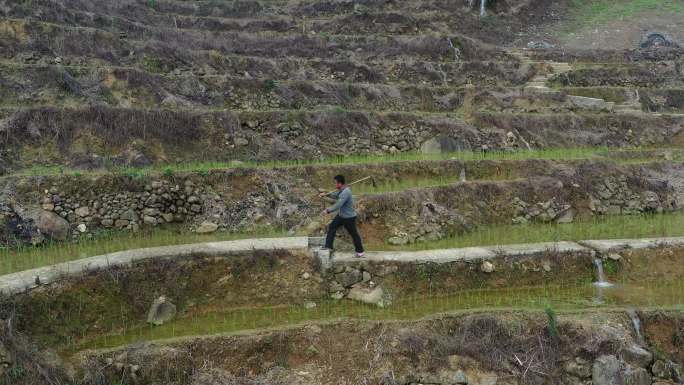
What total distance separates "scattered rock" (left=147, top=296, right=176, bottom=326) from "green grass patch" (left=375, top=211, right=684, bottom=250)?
4.39m

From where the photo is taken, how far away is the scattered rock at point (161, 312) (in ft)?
27.3

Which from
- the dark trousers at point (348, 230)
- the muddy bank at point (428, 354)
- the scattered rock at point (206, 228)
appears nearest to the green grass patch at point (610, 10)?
the dark trousers at point (348, 230)

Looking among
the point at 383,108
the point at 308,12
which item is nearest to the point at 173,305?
the point at 383,108

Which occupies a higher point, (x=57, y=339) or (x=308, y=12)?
(x=308, y=12)

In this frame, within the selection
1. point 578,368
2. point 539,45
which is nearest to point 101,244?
point 578,368

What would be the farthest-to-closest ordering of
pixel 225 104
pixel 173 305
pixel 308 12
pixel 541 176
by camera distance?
pixel 308 12, pixel 225 104, pixel 541 176, pixel 173 305

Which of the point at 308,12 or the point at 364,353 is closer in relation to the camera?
the point at 364,353

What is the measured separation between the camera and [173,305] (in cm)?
854

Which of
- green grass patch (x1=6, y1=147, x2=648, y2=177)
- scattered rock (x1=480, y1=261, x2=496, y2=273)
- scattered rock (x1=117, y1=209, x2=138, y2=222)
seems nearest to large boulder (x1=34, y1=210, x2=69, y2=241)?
scattered rock (x1=117, y1=209, x2=138, y2=222)

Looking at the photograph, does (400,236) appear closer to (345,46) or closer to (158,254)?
(158,254)

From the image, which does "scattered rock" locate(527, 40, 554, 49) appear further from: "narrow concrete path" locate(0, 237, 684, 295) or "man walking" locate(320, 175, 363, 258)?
"man walking" locate(320, 175, 363, 258)

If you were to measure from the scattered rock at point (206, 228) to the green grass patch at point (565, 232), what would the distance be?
3.51m

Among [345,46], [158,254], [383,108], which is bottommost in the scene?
[158,254]

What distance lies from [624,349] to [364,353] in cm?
380
